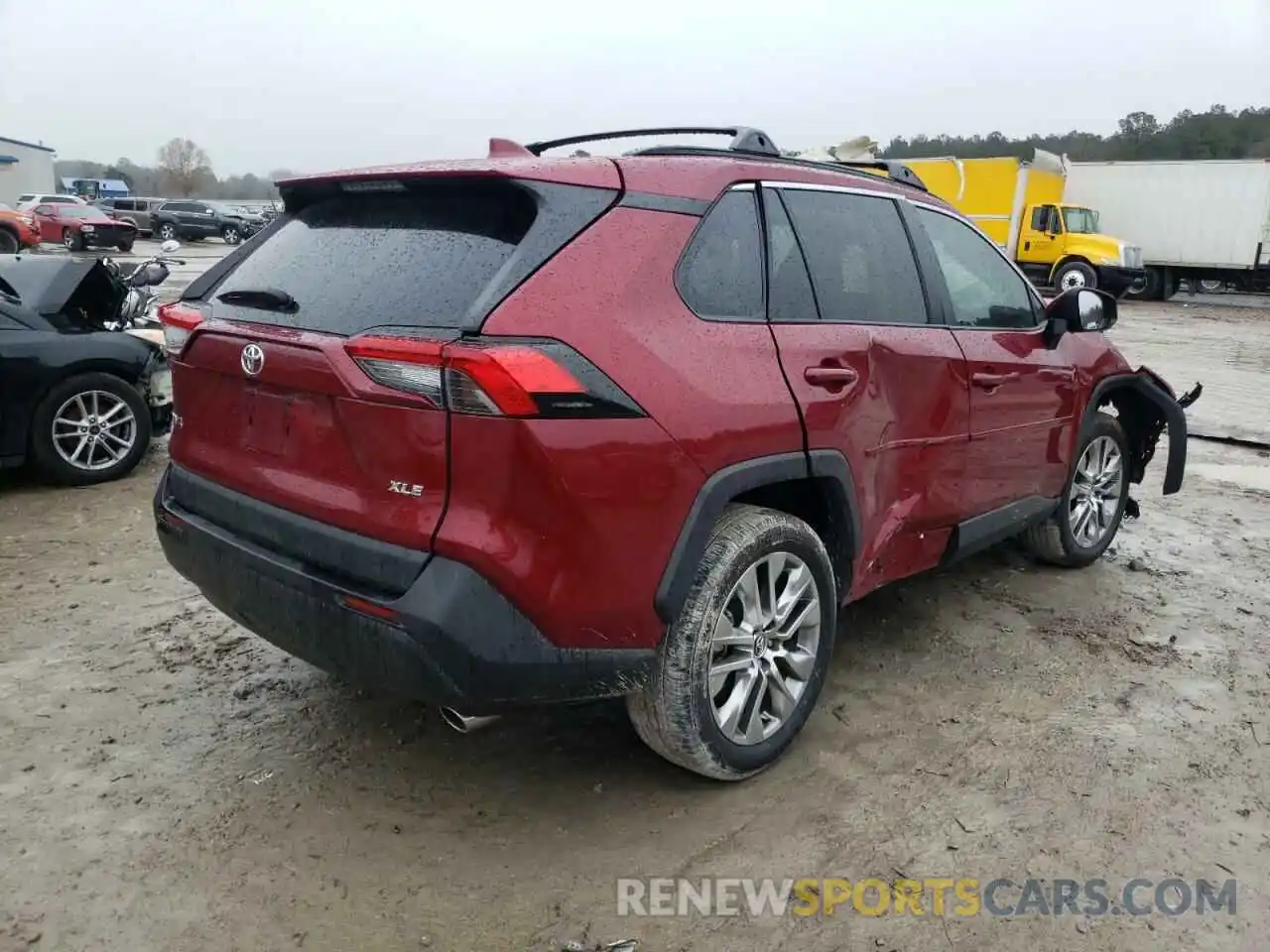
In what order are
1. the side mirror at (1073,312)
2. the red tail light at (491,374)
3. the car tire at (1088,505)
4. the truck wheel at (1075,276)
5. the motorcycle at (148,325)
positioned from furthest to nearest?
the truck wheel at (1075,276)
the motorcycle at (148,325)
the car tire at (1088,505)
the side mirror at (1073,312)
the red tail light at (491,374)

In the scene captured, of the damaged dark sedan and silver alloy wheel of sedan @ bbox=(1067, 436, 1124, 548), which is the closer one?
silver alloy wheel of sedan @ bbox=(1067, 436, 1124, 548)

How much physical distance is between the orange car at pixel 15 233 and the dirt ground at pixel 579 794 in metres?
25.2

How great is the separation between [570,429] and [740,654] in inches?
37.5

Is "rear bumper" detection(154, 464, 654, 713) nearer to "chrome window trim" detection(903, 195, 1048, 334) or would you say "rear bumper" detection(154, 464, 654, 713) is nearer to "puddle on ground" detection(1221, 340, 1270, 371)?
"chrome window trim" detection(903, 195, 1048, 334)

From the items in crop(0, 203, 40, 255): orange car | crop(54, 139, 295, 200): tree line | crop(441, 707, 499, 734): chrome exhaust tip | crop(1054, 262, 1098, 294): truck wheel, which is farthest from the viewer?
crop(54, 139, 295, 200): tree line

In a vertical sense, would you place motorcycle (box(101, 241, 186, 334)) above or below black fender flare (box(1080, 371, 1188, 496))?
above

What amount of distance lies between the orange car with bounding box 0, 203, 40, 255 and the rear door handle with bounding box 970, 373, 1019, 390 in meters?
27.0

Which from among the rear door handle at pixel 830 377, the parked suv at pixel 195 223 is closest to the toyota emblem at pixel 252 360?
the rear door handle at pixel 830 377

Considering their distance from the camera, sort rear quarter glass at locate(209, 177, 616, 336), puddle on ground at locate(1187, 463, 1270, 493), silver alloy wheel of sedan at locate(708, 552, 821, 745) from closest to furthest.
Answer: rear quarter glass at locate(209, 177, 616, 336)
silver alloy wheel of sedan at locate(708, 552, 821, 745)
puddle on ground at locate(1187, 463, 1270, 493)

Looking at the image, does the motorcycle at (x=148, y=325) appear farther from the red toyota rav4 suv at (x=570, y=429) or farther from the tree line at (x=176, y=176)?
the tree line at (x=176, y=176)

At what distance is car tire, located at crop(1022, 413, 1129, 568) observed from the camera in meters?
4.55

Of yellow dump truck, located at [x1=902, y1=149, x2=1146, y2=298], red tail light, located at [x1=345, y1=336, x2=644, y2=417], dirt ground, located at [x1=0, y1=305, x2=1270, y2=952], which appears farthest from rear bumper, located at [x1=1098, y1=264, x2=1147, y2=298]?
red tail light, located at [x1=345, y1=336, x2=644, y2=417]

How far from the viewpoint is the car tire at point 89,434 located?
5.67 m

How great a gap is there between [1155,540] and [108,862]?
5.18 m
